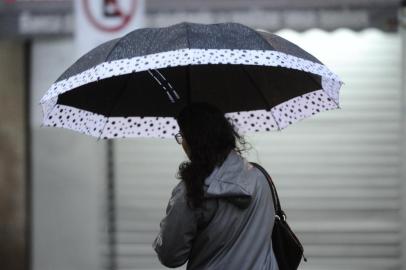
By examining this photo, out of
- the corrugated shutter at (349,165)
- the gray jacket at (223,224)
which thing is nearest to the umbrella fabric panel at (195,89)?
the gray jacket at (223,224)

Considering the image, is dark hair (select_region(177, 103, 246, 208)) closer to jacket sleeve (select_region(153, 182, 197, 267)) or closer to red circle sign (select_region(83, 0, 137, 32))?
jacket sleeve (select_region(153, 182, 197, 267))

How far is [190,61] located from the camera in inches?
100

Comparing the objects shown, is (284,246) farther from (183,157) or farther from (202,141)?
(183,157)

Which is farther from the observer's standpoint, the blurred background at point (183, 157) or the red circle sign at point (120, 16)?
the blurred background at point (183, 157)

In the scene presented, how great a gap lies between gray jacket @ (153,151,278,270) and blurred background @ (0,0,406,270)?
3.88 m

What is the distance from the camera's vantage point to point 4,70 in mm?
6992

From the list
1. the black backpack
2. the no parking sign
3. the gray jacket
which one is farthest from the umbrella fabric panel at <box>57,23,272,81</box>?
the no parking sign

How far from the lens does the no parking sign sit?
4457 mm

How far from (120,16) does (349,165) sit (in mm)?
3049

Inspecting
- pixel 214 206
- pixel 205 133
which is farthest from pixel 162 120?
pixel 214 206

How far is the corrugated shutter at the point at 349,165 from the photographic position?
21.4ft

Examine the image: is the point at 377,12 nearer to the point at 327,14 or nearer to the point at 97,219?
the point at 327,14

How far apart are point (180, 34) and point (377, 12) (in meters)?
4.04

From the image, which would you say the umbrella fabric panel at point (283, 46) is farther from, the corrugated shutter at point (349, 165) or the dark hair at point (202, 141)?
the corrugated shutter at point (349, 165)
